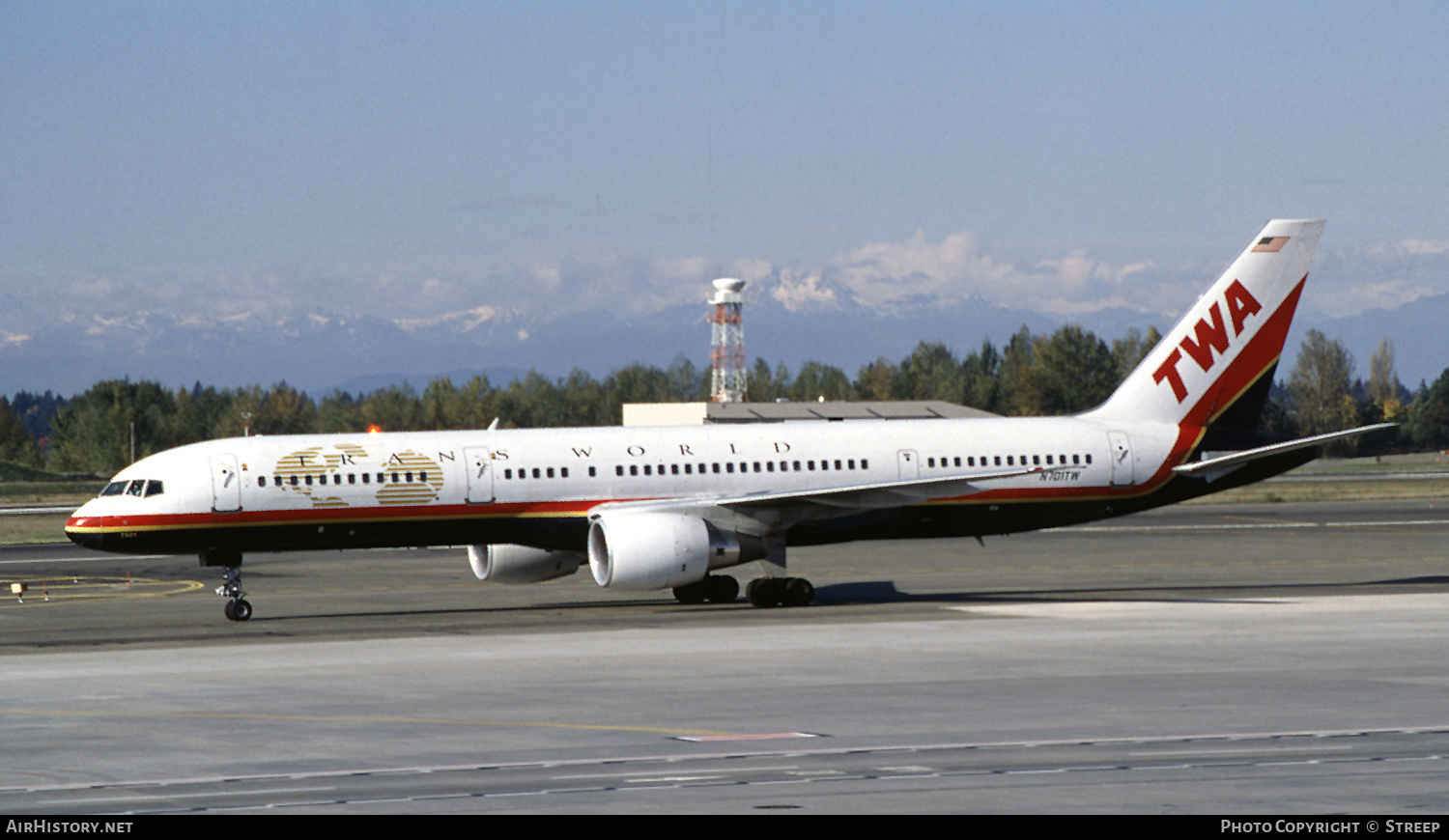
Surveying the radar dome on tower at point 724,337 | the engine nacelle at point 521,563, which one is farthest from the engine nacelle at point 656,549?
the radar dome on tower at point 724,337

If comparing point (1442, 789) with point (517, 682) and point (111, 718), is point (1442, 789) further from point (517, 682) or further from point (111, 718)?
point (111, 718)

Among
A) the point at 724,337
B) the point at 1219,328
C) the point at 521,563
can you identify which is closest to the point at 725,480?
the point at 521,563

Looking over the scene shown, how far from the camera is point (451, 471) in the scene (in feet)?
117

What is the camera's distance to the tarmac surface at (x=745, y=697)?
15.3 metres

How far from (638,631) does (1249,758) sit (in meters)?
16.1

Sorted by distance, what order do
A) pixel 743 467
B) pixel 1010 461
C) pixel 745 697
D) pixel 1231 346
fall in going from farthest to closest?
pixel 1231 346 < pixel 1010 461 < pixel 743 467 < pixel 745 697

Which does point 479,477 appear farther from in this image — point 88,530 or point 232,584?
point 88,530

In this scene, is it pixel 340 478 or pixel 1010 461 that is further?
pixel 1010 461

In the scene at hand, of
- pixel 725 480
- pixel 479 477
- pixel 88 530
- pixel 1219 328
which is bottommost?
pixel 88 530

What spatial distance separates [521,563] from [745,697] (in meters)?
17.0

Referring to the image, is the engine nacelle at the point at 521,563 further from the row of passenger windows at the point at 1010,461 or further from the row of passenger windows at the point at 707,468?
the row of passenger windows at the point at 1010,461

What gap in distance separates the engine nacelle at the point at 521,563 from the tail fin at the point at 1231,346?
13750 millimetres

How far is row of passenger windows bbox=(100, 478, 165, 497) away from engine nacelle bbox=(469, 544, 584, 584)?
7262 millimetres

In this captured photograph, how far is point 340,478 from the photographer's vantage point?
35.4 m
